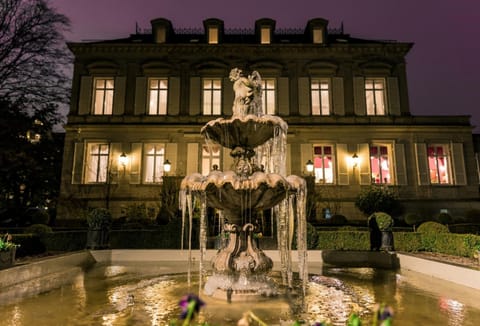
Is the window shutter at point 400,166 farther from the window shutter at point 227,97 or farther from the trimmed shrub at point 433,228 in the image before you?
the window shutter at point 227,97

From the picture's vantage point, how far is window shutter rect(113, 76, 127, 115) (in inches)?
1045

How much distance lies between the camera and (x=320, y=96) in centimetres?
2711

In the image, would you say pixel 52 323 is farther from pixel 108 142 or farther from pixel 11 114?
pixel 108 142

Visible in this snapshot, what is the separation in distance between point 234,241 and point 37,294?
13.2 ft

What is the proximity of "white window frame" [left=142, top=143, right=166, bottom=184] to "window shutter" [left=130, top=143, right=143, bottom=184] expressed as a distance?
0.35 meters

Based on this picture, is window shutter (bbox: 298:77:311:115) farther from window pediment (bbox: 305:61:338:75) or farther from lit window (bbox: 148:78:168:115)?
lit window (bbox: 148:78:168:115)

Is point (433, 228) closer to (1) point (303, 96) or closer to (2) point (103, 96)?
(1) point (303, 96)

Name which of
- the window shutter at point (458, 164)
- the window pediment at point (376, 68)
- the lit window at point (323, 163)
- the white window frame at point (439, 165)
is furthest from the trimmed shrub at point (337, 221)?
the window pediment at point (376, 68)

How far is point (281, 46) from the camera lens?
2706 centimetres

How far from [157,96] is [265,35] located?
10529 mm

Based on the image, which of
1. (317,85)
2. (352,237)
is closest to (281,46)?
(317,85)

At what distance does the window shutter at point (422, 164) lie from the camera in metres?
24.6

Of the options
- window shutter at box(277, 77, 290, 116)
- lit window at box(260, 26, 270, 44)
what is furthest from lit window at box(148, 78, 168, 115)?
window shutter at box(277, 77, 290, 116)

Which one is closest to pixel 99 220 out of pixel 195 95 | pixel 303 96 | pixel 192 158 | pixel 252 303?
pixel 252 303
